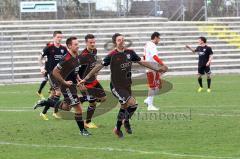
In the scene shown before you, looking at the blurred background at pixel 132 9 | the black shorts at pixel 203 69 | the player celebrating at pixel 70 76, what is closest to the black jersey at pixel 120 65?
the player celebrating at pixel 70 76

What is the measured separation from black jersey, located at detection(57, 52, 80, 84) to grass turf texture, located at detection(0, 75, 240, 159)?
3.81 ft

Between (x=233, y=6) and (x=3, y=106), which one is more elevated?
(x=233, y=6)

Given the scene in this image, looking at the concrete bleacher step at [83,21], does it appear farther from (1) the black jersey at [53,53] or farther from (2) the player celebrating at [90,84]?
(2) the player celebrating at [90,84]

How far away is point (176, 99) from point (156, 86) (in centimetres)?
257

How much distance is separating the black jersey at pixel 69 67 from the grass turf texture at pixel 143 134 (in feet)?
3.81

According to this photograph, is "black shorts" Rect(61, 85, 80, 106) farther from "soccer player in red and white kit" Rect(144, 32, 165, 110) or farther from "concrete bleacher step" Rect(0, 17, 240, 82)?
"concrete bleacher step" Rect(0, 17, 240, 82)

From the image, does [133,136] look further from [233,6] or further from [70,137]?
[233,6]

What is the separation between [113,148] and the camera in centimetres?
1141

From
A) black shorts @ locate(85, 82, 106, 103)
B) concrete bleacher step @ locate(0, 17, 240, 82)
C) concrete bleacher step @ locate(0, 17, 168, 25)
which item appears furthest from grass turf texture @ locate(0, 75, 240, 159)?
concrete bleacher step @ locate(0, 17, 168, 25)

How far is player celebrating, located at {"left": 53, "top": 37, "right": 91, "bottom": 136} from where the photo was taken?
43.9ft

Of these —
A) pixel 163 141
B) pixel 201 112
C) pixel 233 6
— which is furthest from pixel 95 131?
pixel 233 6

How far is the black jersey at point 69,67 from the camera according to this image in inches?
532

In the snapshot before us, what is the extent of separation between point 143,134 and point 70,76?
1.99m

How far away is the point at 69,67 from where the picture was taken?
538 inches
